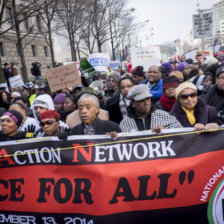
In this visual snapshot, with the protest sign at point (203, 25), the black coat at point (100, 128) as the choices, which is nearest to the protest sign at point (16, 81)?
the black coat at point (100, 128)

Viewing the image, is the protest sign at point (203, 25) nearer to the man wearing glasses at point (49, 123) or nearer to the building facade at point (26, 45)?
the man wearing glasses at point (49, 123)

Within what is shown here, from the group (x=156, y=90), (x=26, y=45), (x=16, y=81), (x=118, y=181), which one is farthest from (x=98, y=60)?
(x=26, y=45)

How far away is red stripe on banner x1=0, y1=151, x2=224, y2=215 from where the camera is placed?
89.4 inches

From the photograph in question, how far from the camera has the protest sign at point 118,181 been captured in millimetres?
2266

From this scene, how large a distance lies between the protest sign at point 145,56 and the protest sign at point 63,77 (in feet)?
10.7

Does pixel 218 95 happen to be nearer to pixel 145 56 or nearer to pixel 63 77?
pixel 63 77

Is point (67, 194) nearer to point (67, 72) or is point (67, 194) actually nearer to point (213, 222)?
point (213, 222)

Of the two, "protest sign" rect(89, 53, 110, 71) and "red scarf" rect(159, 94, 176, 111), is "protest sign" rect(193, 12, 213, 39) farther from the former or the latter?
"red scarf" rect(159, 94, 176, 111)

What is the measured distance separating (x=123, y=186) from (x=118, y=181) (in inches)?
2.4

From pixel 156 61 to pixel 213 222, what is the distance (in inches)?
272

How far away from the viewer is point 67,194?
241cm

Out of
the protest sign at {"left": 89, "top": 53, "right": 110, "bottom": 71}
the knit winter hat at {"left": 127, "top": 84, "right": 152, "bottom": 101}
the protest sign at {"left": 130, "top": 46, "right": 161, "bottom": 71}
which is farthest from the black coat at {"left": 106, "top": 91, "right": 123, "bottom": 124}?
the protest sign at {"left": 89, "top": 53, "right": 110, "bottom": 71}

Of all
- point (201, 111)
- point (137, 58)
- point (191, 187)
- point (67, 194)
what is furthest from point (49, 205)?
point (137, 58)

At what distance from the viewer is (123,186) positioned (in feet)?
7.62
